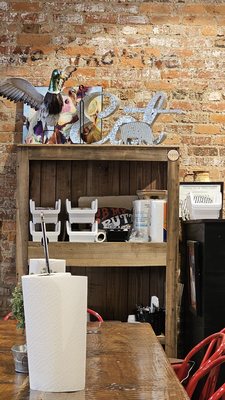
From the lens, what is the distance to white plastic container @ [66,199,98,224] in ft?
14.1

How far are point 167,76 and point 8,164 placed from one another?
132 cm

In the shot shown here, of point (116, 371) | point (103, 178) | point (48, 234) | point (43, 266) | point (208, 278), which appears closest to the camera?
point (116, 371)

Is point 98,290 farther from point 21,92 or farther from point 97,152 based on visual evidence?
point 21,92

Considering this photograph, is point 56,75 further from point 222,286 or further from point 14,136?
point 222,286

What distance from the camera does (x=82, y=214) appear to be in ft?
14.1

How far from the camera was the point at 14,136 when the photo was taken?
4672 mm

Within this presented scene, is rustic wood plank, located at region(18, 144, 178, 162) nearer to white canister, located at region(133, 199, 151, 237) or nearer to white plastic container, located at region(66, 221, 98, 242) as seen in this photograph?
white canister, located at region(133, 199, 151, 237)

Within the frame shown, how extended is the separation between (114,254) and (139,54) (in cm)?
153

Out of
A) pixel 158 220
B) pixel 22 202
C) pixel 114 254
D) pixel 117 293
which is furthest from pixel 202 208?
pixel 22 202

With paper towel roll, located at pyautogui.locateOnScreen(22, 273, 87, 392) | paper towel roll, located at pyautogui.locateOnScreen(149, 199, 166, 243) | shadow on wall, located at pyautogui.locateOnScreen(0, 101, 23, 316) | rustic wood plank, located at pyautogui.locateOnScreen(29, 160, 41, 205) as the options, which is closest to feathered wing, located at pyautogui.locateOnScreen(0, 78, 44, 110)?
shadow on wall, located at pyautogui.locateOnScreen(0, 101, 23, 316)

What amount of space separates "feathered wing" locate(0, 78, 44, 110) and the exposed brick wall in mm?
320

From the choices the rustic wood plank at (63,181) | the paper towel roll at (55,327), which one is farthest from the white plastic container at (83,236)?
the paper towel roll at (55,327)

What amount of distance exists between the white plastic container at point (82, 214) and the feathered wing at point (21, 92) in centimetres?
76

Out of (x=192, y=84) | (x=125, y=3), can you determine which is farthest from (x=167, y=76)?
(x=125, y=3)
